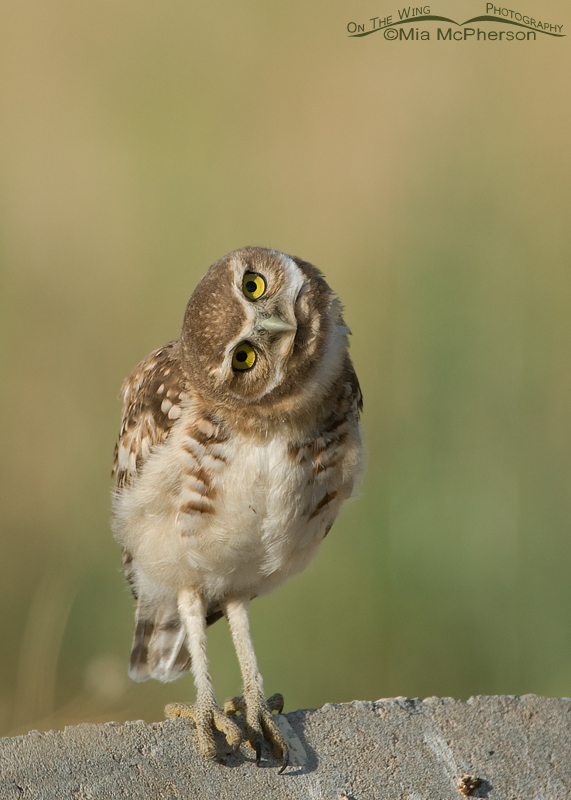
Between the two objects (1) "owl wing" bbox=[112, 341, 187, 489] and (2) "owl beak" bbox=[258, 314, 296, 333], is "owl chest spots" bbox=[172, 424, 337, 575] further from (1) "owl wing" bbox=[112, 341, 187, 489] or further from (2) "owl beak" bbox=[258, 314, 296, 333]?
(2) "owl beak" bbox=[258, 314, 296, 333]

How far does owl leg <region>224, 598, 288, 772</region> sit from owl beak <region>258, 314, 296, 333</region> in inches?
44.2

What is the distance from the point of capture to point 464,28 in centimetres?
439

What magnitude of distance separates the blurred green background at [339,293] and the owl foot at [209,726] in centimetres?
93

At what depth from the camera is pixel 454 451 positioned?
12.5 ft

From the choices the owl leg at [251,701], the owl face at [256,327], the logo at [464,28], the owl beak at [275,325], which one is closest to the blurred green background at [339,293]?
the logo at [464,28]

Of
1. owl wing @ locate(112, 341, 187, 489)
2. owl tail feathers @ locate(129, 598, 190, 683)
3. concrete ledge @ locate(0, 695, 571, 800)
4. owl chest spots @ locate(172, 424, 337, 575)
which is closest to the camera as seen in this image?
concrete ledge @ locate(0, 695, 571, 800)

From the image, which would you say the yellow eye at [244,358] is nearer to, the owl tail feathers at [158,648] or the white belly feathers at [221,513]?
the white belly feathers at [221,513]

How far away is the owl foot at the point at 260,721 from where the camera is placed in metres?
2.34

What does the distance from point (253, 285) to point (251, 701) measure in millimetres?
1247

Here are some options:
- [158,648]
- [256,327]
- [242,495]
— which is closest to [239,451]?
[242,495]

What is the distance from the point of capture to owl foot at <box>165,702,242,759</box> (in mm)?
2297

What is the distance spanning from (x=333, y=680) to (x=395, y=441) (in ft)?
3.72

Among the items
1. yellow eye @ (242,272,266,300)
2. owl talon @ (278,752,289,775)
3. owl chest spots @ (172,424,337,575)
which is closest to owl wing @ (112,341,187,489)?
owl chest spots @ (172,424,337,575)

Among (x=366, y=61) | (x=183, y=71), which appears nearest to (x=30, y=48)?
(x=183, y=71)
